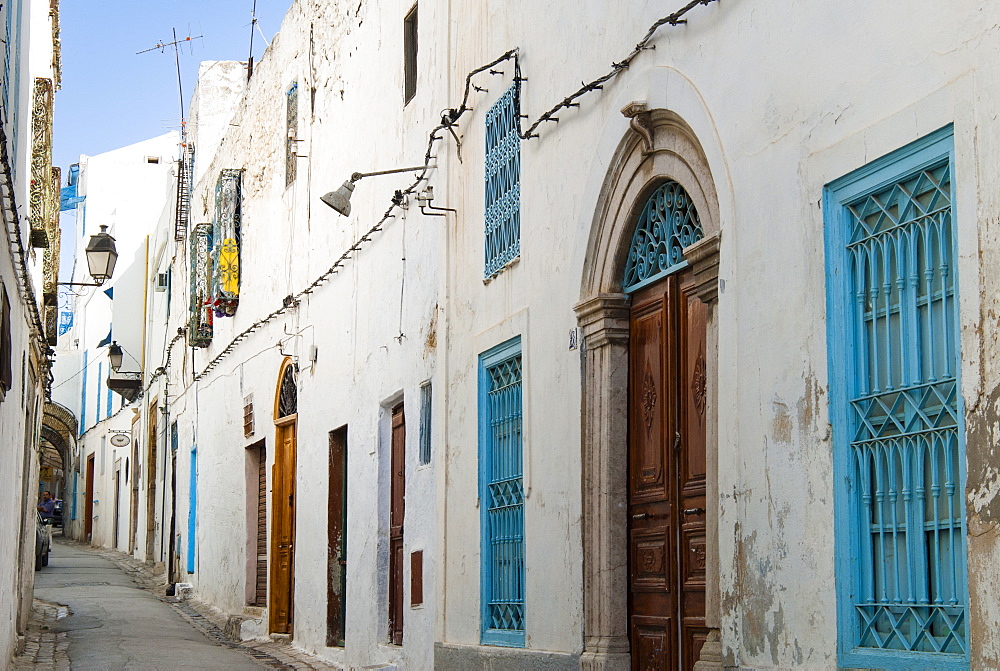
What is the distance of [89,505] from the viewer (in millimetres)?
38344

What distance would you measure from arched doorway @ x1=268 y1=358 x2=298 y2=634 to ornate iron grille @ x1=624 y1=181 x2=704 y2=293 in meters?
7.88

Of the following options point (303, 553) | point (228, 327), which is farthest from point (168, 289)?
point (303, 553)

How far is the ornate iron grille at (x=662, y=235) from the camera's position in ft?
20.5

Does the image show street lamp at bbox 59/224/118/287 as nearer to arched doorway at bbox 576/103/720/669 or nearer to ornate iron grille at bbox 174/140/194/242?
ornate iron grille at bbox 174/140/194/242

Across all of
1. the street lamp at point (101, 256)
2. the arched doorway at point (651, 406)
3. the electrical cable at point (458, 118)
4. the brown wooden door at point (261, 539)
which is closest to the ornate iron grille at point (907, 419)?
the arched doorway at point (651, 406)

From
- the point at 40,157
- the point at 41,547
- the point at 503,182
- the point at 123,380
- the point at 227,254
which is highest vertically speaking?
the point at 40,157

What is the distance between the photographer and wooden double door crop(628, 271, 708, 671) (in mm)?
6043

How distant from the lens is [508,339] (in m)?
8.17

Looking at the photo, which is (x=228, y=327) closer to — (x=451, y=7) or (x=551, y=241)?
(x=451, y=7)

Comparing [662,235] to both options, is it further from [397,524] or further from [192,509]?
[192,509]

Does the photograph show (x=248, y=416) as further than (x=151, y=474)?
No

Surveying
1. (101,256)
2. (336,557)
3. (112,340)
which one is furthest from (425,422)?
(112,340)

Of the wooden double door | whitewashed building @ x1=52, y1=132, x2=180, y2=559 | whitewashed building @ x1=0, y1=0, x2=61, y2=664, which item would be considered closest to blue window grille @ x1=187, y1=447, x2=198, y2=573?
whitewashed building @ x1=0, y1=0, x2=61, y2=664

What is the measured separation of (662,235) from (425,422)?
12.4 feet
